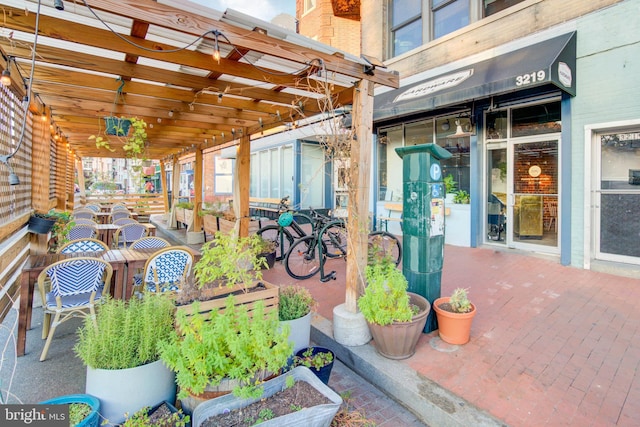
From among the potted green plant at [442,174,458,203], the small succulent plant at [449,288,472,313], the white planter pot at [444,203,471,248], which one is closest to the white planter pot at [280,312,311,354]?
the small succulent plant at [449,288,472,313]

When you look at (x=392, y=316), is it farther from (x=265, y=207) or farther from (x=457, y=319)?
(x=265, y=207)

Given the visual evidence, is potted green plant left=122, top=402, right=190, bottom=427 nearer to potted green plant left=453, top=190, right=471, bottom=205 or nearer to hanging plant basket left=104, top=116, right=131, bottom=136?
hanging plant basket left=104, top=116, right=131, bottom=136

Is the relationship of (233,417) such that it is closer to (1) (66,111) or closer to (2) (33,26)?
(2) (33,26)

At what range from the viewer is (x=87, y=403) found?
77.2 inches

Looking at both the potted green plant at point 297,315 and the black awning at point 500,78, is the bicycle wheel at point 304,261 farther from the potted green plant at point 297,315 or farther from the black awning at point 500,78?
the black awning at point 500,78

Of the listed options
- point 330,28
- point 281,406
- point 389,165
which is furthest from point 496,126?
point 330,28

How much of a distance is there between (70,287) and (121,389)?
172cm

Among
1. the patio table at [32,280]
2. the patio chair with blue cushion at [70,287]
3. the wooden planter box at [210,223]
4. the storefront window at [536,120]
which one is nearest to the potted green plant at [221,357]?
the patio chair with blue cushion at [70,287]

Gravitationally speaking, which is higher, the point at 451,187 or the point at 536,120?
the point at 536,120

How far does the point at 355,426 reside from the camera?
2131 millimetres

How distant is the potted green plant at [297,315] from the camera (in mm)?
2967

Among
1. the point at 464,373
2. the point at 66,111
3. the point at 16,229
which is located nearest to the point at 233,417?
the point at 464,373

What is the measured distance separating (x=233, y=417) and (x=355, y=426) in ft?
2.55

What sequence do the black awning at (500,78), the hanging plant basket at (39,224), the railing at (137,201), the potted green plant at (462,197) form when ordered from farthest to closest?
the railing at (137,201), the potted green plant at (462,197), the hanging plant basket at (39,224), the black awning at (500,78)
